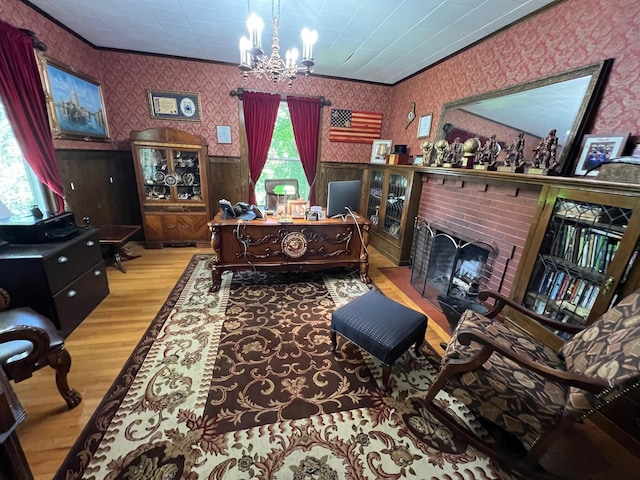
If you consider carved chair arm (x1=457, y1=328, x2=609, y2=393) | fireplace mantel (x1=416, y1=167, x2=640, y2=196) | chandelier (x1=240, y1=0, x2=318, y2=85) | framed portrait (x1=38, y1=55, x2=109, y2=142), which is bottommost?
carved chair arm (x1=457, y1=328, x2=609, y2=393)

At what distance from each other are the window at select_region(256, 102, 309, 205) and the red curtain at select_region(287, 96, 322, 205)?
11cm

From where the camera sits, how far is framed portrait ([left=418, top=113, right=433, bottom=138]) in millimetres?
3543

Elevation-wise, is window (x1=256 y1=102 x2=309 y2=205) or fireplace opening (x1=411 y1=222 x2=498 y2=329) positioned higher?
window (x1=256 y1=102 x2=309 y2=205)

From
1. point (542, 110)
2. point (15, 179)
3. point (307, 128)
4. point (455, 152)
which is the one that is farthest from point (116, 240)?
point (542, 110)

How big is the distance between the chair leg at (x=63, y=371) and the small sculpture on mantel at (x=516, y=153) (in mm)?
3422

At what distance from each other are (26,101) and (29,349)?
2.28 m

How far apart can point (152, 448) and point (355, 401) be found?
3.62ft

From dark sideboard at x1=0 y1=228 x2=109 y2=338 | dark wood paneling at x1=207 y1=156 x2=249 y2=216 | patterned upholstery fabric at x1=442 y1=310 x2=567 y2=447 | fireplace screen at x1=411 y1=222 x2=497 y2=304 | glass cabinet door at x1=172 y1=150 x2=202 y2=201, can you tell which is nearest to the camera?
patterned upholstery fabric at x1=442 y1=310 x2=567 y2=447

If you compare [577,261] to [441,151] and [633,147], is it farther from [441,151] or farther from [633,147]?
[441,151]

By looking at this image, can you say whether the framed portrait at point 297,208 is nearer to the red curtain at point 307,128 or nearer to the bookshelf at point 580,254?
the red curtain at point 307,128

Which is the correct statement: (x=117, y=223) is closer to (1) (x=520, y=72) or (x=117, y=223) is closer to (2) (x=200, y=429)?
(2) (x=200, y=429)

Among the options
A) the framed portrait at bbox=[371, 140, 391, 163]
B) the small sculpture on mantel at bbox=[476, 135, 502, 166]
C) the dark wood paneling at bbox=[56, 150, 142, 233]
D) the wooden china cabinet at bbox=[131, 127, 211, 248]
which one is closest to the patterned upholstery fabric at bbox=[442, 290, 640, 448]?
the small sculpture on mantel at bbox=[476, 135, 502, 166]

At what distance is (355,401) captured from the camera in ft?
5.26

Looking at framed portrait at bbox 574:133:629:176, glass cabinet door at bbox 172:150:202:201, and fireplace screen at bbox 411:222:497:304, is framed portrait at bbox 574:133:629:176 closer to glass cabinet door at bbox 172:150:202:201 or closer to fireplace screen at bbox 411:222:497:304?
fireplace screen at bbox 411:222:497:304
